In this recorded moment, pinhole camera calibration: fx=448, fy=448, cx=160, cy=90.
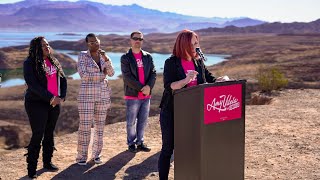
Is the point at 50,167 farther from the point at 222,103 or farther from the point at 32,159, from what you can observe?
the point at 222,103

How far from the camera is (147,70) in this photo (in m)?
6.84

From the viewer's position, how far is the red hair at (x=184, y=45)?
14.6ft

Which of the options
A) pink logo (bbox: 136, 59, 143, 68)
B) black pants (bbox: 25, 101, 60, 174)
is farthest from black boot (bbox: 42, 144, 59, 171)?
pink logo (bbox: 136, 59, 143, 68)

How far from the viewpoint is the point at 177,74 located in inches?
181

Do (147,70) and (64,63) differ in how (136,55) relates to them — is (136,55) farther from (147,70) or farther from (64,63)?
(64,63)

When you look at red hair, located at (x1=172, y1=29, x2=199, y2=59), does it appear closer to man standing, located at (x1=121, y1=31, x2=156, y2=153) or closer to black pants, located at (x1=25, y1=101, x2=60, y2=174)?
black pants, located at (x1=25, y1=101, x2=60, y2=174)

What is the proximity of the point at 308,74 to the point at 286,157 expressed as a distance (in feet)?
67.4

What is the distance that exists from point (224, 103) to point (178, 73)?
2.86 feet

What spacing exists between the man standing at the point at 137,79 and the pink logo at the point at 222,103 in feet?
9.47

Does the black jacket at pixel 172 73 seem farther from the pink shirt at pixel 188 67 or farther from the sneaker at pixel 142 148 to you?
the sneaker at pixel 142 148

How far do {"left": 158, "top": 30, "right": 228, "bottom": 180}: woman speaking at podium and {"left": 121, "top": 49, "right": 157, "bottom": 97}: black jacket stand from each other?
1.97 m

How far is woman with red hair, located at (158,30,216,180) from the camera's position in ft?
14.7

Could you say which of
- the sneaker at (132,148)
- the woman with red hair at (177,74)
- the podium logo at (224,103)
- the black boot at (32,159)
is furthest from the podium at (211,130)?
the sneaker at (132,148)

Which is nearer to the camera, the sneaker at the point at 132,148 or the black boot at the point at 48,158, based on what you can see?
the black boot at the point at 48,158
